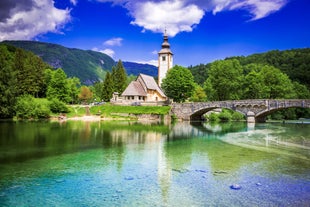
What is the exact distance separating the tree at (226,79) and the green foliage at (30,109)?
41.0 m

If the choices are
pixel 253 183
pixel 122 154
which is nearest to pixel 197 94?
pixel 122 154

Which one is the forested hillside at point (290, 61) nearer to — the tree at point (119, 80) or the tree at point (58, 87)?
the tree at point (119, 80)

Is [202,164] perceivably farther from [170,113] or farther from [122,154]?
[170,113]

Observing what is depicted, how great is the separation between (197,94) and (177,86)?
2519cm

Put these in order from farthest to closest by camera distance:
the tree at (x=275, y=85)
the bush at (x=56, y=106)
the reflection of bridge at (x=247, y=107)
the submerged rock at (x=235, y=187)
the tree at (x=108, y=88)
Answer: the tree at (x=108, y=88) → the tree at (x=275, y=85) → the bush at (x=56, y=106) → the reflection of bridge at (x=247, y=107) → the submerged rock at (x=235, y=187)

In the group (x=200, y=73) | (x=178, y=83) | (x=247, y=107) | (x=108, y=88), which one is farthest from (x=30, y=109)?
(x=200, y=73)

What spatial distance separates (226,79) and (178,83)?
1186 cm

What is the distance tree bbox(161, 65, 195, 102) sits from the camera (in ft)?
236

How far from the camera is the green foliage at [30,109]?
5856 centimetres

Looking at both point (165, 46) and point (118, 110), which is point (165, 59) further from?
point (118, 110)

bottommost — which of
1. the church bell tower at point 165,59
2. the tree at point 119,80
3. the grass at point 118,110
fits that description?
the grass at point 118,110

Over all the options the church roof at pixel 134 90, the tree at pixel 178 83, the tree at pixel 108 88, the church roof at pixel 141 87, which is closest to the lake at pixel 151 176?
the tree at pixel 178 83

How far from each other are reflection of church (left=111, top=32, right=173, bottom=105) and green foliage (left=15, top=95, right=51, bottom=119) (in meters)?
18.2

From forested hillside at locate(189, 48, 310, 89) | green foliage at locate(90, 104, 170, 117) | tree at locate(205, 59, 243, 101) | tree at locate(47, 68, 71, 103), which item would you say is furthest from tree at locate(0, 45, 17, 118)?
forested hillside at locate(189, 48, 310, 89)
